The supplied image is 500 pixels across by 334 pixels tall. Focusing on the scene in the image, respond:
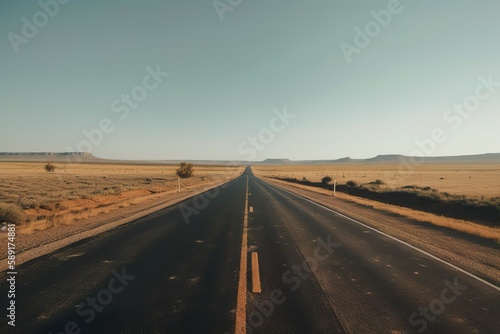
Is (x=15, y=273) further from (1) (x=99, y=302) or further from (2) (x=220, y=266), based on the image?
(2) (x=220, y=266)

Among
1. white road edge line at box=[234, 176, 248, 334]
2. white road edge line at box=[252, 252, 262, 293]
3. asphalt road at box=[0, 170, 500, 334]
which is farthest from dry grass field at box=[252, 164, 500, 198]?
white road edge line at box=[234, 176, 248, 334]

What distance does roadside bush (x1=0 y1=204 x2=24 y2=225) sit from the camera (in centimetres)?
1095

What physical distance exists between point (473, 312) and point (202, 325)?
13.7ft

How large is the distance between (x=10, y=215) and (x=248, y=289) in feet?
37.2

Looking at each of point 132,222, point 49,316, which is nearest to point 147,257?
point 49,316

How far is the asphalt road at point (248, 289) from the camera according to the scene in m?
3.96

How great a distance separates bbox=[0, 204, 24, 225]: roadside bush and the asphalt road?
17.5ft

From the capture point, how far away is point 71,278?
5527mm

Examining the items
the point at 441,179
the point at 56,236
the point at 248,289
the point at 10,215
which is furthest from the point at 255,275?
the point at 441,179

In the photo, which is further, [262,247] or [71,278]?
[262,247]

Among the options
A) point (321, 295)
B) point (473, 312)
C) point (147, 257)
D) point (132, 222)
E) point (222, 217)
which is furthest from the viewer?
point (222, 217)

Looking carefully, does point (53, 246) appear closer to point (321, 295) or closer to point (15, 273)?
point (15, 273)

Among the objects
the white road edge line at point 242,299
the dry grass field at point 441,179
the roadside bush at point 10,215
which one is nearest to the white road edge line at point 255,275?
the white road edge line at point 242,299

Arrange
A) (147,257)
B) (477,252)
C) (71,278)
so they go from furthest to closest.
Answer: (477,252) < (147,257) < (71,278)
